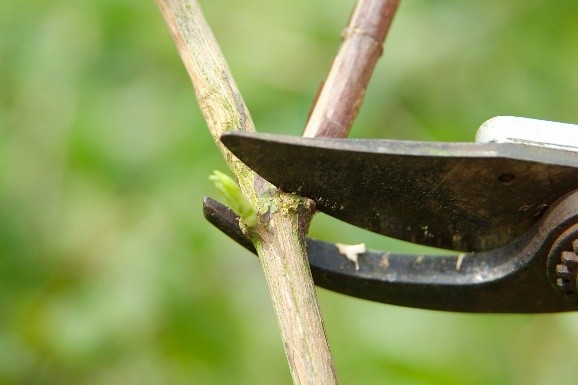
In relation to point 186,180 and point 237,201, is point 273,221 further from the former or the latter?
point 186,180

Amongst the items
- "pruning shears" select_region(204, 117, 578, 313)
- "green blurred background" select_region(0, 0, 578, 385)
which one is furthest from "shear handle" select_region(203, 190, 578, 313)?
"green blurred background" select_region(0, 0, 578, 385)

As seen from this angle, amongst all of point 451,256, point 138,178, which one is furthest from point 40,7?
point 451,256

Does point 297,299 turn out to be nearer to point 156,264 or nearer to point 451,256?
point 451,256

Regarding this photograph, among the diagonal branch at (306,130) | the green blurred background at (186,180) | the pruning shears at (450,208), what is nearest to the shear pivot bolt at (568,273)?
the pruning shears at (450,208)

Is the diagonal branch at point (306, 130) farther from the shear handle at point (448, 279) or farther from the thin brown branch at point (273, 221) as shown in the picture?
the shear handle at point (448, 279)

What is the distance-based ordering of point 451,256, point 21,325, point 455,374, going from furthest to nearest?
1. point 21,325
2. point 455,374
3. point 451,256

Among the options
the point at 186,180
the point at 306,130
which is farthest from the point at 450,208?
the point at 186,180
